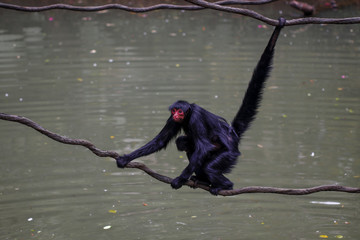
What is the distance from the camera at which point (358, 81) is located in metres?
11.2

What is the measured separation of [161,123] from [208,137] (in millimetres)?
A: 4907

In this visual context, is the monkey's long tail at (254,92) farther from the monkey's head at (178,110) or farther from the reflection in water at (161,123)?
the reflection in water at (161,123)

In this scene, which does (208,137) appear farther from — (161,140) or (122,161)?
(122,161)

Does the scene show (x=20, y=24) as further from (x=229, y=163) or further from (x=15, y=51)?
(x=229, y=163)

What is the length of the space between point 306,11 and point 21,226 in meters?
12.5

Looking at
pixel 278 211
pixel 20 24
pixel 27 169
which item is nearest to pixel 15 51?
pixel 20 24

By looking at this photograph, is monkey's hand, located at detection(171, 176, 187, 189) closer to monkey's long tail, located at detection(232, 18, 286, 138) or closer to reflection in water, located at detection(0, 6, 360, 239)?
monkey's long tail, located at detection(232, 18, 286, 138)

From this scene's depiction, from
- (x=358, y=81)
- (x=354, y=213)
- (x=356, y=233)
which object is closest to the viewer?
(x=356, y=233)

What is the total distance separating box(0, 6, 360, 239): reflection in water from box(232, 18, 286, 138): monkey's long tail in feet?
6.16

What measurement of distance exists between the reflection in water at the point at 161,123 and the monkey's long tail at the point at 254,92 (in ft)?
6.16

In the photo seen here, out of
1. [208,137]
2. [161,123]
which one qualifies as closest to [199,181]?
[208,137]

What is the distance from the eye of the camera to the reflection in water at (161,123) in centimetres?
629

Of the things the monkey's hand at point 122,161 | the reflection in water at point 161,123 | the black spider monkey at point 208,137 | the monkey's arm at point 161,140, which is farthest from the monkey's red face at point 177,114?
the reflection in water at point 161,123

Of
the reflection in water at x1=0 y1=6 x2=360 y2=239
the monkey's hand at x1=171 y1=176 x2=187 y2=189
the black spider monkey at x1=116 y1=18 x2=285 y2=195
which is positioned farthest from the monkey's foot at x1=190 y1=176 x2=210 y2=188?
the reflection in water at x1=0 y1=6 x2=360 y2=239
